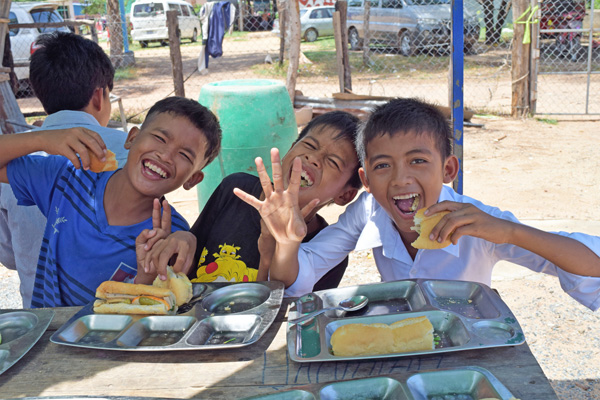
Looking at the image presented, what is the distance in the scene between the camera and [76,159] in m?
2.05

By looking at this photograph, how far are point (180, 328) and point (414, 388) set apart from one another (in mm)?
737

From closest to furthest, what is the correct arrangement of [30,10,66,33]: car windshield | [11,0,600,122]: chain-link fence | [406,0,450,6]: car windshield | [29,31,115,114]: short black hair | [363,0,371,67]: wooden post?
[29,31,115,114]: short black hair → [11,0,600,122]: chain-link fence → [30,10,66,33]: car windshield → [363,0,371,67]: wooden post → [406,0,450,6]: car windshield

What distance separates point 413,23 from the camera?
15836 mm

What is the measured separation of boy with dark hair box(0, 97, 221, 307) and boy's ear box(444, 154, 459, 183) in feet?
3.50

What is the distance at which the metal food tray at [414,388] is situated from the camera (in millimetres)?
1197

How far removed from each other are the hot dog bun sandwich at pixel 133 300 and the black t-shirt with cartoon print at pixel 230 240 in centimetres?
66

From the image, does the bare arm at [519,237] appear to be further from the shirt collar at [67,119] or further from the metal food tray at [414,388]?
the shirt collar at [67,119]

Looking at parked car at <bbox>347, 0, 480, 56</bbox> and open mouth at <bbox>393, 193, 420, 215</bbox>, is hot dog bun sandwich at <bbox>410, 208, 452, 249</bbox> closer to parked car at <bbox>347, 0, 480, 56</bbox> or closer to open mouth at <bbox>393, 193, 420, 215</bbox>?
open mouth at <bbox>393, 193, 420, 215</bbox>

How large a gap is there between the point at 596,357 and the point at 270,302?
2360mm

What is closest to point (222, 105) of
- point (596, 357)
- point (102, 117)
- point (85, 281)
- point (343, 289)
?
point (102, 117)

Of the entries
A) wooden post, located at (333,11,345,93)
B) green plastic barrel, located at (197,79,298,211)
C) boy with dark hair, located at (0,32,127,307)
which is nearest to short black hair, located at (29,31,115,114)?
boy with dark hair, located at (0,32,127,307)

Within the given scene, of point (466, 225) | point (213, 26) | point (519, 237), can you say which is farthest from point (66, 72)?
point (213, 26)

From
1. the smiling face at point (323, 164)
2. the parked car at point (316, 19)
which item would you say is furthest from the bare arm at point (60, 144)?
the parked car at point (316, 19)

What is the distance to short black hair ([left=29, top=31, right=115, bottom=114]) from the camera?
2898 millimetres
